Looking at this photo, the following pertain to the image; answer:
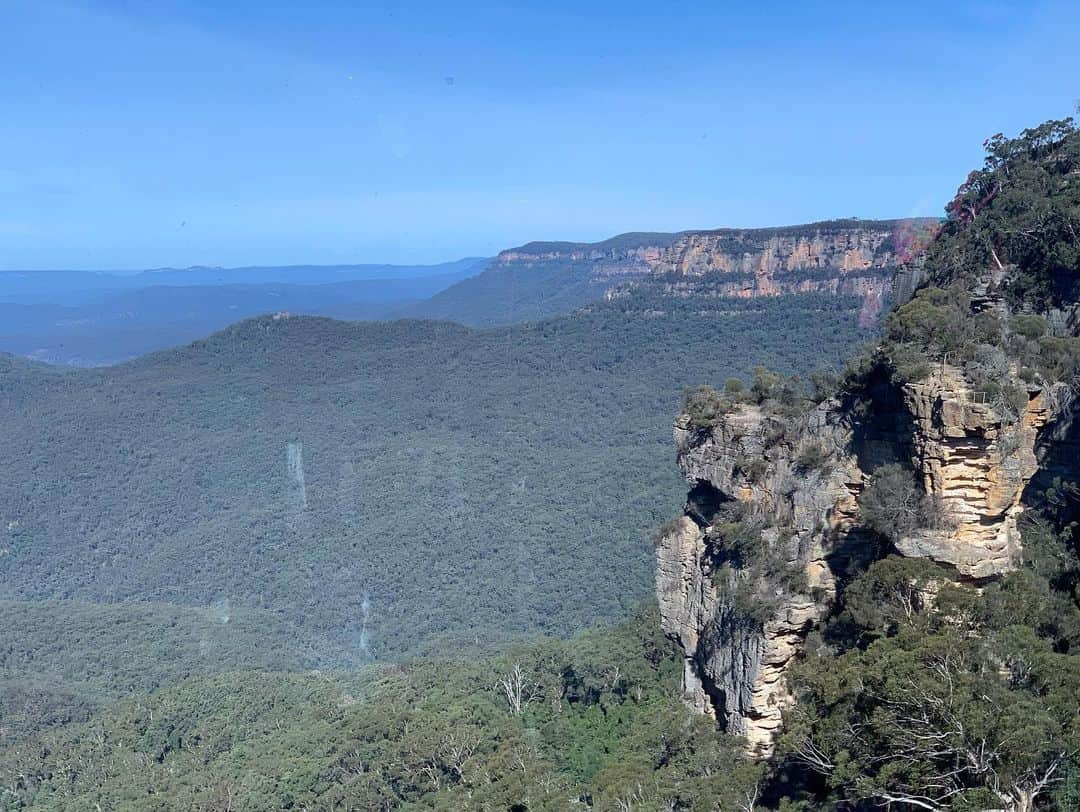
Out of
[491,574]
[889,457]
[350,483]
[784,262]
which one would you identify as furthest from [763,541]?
[784,262]

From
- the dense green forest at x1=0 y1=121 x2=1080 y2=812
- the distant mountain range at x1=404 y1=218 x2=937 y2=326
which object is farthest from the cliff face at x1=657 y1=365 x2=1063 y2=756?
the distant mountain range at x1=404 y1=218 x2=937 y2=326

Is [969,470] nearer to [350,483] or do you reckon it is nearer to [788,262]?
[350,483]

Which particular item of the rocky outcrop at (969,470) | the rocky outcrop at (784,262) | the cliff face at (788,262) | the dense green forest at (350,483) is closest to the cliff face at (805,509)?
the rocky outcrop at (969,470)

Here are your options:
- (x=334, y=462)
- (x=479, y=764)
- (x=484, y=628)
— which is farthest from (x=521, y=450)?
(x=479, y=764)

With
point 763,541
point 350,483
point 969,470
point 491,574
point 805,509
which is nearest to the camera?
point 969,470

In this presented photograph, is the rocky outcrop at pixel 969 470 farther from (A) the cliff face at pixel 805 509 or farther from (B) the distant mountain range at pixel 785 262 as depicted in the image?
(B) the distant mountain range at pixel 785 262

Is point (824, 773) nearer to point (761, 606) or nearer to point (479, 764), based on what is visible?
point (761, 606)
